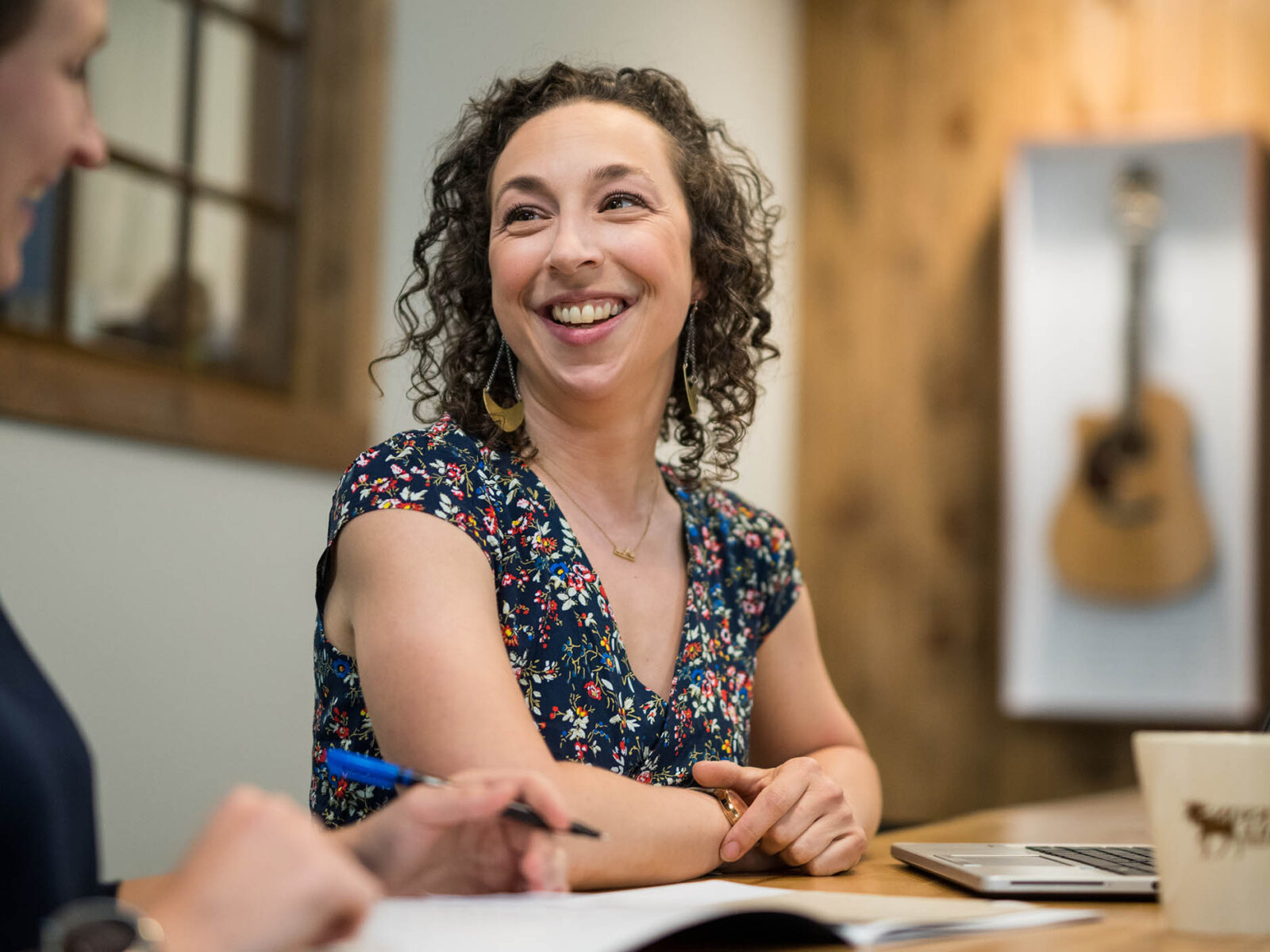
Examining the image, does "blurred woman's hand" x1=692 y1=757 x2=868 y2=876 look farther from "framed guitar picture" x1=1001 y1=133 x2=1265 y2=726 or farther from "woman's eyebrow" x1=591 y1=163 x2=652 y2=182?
"framed guitar picture" x1=1001 y1=133 x2=1265 y2=726

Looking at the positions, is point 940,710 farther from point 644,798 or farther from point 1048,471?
point 644,798

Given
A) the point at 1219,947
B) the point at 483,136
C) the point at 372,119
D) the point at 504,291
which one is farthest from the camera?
the point at 372,119

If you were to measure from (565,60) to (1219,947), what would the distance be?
1255 mm

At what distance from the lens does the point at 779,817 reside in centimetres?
113

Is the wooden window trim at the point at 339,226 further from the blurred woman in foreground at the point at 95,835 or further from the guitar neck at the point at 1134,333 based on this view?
the guitar neck at the point at 1134,333

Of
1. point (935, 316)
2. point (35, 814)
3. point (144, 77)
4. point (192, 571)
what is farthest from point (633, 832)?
point (935, 316)

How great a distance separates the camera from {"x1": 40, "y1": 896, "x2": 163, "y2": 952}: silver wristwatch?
0.58 metres

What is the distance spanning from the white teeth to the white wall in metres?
0.63

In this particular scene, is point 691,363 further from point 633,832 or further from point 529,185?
point 633,832

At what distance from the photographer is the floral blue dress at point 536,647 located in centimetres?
124

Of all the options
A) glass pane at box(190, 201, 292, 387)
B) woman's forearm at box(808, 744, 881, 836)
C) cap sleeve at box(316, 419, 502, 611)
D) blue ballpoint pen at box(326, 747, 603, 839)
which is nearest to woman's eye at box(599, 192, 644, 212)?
cap sleeve at box(316, 419, 502, 611)

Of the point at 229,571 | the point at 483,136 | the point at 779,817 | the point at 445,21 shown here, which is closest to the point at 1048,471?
the point at 445,21

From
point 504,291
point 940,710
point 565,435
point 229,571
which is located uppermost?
point 504,291

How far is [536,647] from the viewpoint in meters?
1.27
